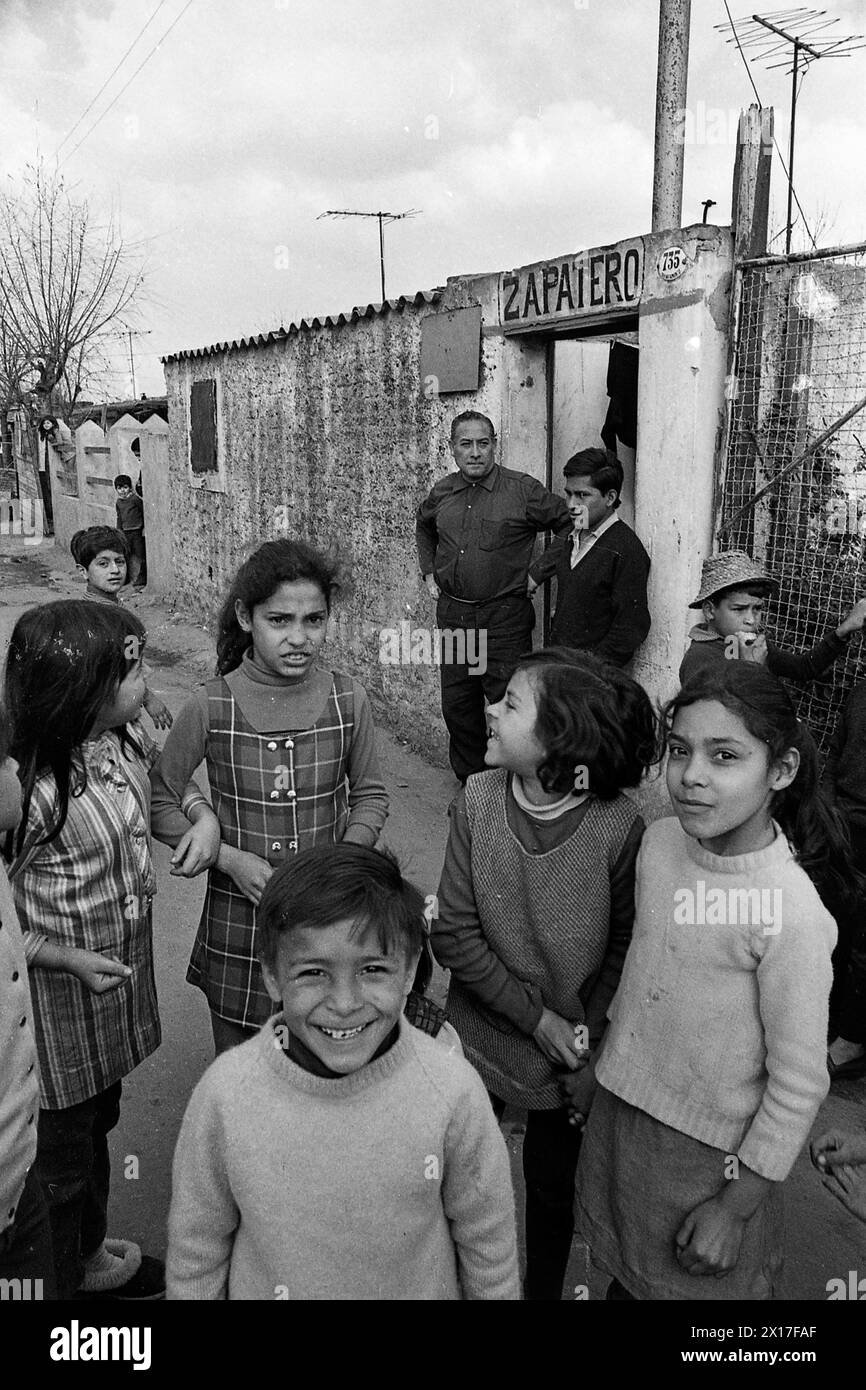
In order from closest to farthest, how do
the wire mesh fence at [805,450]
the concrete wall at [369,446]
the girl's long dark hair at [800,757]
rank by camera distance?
the girl's long dark hair at [800,757] < the wire mesh fence at [805,450] < the concrete wall at [369,446]

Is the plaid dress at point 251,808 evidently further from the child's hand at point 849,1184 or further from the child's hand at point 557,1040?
the child's hand at point 849,1184

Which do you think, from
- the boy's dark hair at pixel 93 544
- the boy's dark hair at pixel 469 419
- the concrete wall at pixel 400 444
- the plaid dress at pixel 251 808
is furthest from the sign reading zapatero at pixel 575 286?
the plaid dress at pixel 251 808

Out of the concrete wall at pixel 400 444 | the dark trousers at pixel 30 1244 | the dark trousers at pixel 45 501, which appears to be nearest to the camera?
the dark trousers at pixel 30 1244

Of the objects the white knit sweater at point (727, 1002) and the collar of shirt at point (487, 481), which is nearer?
the white knit sweater at point (727, 1002)

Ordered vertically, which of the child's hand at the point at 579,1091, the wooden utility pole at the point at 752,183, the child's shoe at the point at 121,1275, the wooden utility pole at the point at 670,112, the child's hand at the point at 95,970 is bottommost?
the child's shoe at the point at 121,1275

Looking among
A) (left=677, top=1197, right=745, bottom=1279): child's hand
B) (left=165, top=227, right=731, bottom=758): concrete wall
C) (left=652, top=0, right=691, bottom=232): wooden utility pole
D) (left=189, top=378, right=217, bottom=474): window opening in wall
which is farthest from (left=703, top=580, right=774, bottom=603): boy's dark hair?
(left=189, top=378, right=217, bottom=474): window opening in wall

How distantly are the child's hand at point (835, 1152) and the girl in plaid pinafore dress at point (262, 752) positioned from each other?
109 cm

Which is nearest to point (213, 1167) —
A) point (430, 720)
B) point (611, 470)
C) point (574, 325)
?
point (611, 470)

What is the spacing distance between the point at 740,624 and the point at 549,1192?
1980 mm

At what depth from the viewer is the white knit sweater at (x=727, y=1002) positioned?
1.61 meters

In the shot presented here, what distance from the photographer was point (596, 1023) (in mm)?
2014
